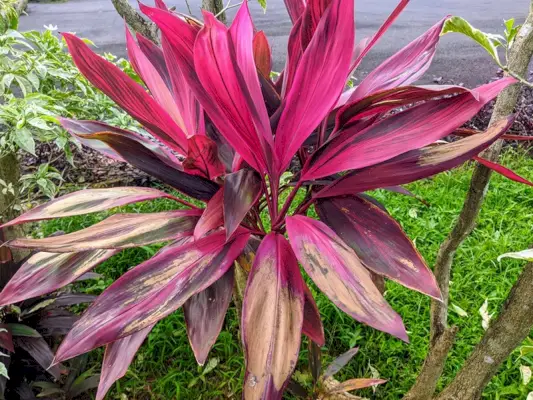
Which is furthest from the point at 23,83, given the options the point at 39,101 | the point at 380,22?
the point at 380,22

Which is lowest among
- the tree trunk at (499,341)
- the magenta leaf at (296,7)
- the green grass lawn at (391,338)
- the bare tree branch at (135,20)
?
the green grass lawn at (391,338)

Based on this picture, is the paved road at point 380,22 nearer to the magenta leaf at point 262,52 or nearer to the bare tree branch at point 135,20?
the bare tree branch at point 135,20

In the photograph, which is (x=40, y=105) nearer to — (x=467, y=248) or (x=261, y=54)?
(x=261, y=54)

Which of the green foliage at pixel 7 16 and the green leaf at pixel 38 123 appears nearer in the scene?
the green leaf at pixel 38 123

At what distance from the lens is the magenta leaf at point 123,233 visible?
83 cm

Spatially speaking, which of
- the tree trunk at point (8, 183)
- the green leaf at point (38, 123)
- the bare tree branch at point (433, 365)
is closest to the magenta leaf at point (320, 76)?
the bare tree branch at point (433, 365)

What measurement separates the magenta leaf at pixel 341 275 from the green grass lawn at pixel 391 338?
1.01 meters

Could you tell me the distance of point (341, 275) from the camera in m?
0.75

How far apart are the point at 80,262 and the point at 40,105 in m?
0.76

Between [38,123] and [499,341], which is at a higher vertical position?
[38,123]

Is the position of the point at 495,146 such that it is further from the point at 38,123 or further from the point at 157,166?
the point at 38,123

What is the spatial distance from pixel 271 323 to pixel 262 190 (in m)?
0.27

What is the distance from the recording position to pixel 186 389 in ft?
5.49

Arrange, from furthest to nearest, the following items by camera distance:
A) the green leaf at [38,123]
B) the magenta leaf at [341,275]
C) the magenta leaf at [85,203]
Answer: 1. the green leaf at [38,123]
2. the magenta leaf at [85,203]
3. the magenta leaf at [341,275]
